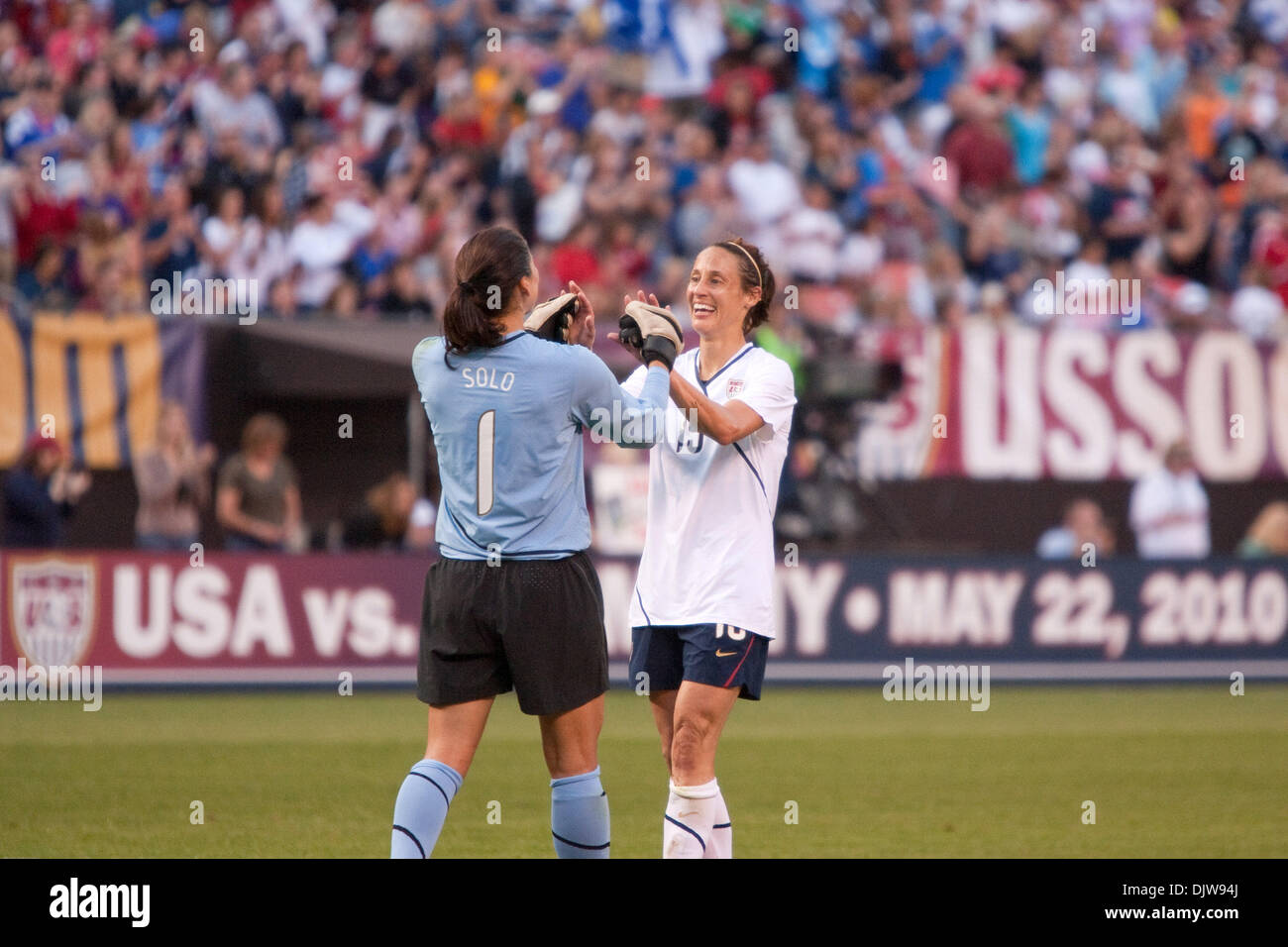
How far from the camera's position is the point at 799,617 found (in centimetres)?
1484

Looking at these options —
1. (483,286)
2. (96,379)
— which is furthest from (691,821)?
(96,379)

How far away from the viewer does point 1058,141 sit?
65.5ft

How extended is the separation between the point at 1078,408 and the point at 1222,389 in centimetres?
142

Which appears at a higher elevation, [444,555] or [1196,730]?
[444,555]

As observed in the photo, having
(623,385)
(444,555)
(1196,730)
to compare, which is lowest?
(1196,730)

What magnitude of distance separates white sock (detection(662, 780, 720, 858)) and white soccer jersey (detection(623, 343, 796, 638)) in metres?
0.58

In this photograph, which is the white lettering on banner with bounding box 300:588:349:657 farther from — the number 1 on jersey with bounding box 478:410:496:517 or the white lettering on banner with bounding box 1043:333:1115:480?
the number 1 on jersey with bounding box 478:410:496:517

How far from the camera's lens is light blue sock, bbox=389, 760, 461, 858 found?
5559mm

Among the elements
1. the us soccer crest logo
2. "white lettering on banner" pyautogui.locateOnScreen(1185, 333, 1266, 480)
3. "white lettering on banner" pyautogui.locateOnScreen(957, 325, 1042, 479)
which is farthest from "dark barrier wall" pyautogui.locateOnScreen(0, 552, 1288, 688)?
"white lettering on banner" pyautogui.locateOnScreen(1185, 333, 1266, 480)

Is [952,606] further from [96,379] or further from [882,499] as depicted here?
[96,379]
